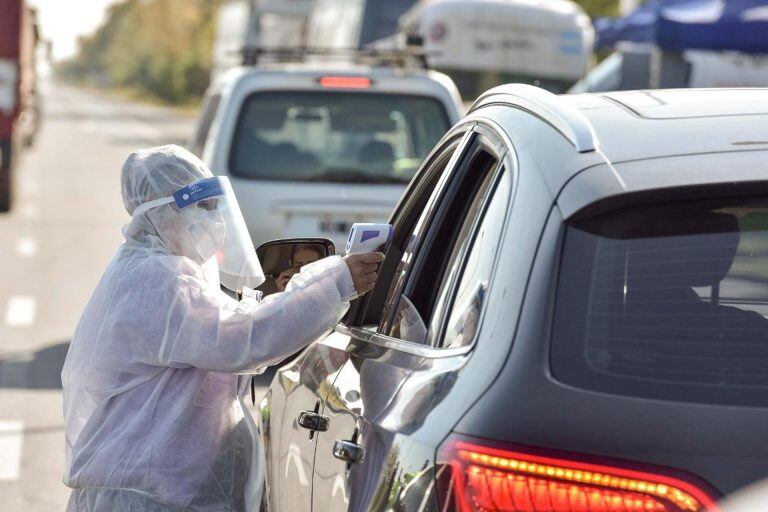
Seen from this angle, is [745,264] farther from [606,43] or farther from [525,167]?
[606,43]

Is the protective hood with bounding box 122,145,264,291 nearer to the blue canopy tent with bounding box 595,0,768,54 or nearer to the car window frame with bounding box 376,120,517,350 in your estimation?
the car window frame with bounding box 376,120,517,350

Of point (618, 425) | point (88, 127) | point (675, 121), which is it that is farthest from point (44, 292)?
point (88, 127)

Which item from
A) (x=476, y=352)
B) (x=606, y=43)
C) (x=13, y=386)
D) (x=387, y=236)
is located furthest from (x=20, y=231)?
(x=476, y=352)

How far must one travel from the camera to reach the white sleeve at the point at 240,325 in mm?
3365

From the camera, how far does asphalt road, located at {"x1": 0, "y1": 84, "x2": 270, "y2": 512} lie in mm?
7234

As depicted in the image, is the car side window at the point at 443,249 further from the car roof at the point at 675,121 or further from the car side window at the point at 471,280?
the car roof at the point at 675,121

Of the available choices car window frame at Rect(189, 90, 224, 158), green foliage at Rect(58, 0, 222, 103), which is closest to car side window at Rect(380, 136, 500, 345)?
car window frame at Rect(189, 90, 224, 158)

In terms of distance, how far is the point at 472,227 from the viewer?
3.12m

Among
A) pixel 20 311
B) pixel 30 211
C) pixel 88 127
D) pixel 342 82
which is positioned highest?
pixel 342 82

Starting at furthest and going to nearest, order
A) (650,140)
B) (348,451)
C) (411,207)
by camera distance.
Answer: (411,207) → (348,451) → (650,140)

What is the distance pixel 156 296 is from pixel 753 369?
143cm

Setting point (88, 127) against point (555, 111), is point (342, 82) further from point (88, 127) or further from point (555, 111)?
point (88, 127)

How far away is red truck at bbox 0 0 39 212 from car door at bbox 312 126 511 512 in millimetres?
16092

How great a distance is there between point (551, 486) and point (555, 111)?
85cm
